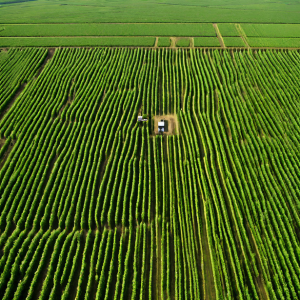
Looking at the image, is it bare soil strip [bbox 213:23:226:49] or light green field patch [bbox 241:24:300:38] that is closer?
bare soil strip [bbox 213:23:226:49]

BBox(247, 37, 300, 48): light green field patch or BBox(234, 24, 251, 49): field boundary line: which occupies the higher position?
BBox(234, 24, 251, 49): field boundary line

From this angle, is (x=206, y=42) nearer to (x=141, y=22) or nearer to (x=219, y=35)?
(x=219, y=35)

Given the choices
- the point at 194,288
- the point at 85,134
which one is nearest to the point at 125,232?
the point at 194,288

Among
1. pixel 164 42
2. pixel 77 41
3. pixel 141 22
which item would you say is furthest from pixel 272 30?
pixel 77 41

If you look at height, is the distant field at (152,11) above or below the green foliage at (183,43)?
above

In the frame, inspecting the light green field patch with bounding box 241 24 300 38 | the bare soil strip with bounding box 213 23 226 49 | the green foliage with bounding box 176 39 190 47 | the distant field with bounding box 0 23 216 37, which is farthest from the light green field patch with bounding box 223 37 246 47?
the green foliage with bounding box 176 39 190 47

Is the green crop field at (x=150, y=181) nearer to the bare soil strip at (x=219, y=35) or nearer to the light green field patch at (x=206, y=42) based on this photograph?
the light green field patch at (x=206, y=42)

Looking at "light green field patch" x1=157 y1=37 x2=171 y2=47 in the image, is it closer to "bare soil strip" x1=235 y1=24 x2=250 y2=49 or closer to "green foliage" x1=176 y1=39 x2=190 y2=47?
"green foliage" x1=176 y1=39 x2=190 y2=47

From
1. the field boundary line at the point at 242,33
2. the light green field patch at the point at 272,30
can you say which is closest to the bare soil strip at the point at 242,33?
the field boundary line at the point at 242,33
